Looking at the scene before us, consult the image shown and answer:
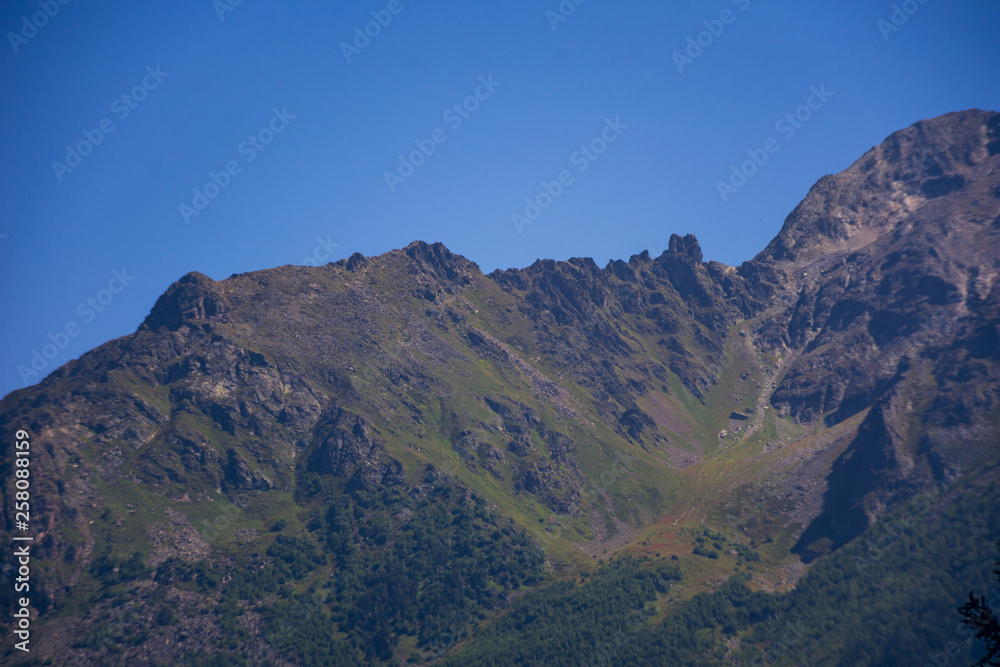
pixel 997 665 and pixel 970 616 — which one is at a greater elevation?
pixel 970 616

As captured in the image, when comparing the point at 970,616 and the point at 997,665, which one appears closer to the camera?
the point at 970,616

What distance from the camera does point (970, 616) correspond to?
3697 cm

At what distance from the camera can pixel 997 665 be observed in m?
40.1

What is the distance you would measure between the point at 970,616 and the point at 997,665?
6.77 meters
